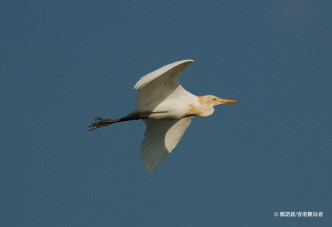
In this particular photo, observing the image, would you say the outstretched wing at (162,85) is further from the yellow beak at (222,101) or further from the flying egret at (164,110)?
the yellow beak at (222,101)

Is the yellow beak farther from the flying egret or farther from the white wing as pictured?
the white wing

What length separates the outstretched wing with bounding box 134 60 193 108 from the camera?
11969 mm

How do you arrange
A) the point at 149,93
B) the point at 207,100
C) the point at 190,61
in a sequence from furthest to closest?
the point at 207,100 < the point at 149,93 < the point at 190,61

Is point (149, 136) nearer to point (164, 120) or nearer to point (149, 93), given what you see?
point (164, 120)

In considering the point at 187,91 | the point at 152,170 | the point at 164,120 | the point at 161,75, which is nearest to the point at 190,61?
the point at 161,75

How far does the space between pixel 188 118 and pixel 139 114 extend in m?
1.82

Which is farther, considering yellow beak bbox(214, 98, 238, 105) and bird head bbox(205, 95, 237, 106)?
yellow beak bbox(214, 98, 238, 105)

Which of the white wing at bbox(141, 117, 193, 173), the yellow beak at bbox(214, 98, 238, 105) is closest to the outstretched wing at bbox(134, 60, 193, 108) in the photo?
the yellow beak at bbox(214, 98, 238, 105)

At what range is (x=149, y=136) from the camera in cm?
1462

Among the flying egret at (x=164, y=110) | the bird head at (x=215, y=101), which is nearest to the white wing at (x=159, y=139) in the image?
the flying egret at (x=164, y=110)

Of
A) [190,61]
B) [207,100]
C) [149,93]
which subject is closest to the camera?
[190,61]

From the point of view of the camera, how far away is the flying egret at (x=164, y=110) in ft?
40.9

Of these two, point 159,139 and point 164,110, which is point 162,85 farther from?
point 159,139

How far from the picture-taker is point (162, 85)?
1279cm
